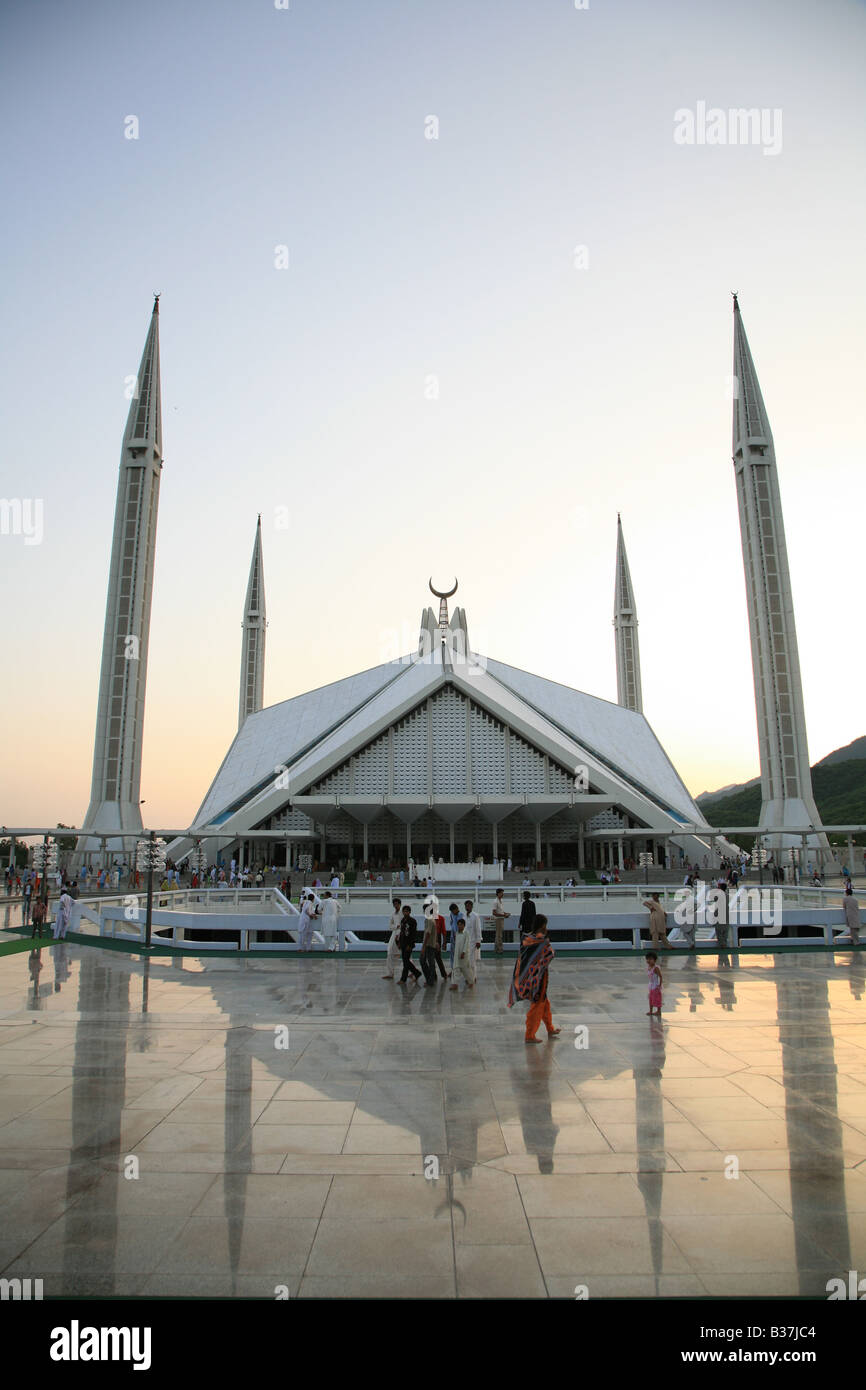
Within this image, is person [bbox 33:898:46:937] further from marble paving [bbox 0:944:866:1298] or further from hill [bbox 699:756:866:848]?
hill [bbox 699:756:866:848]

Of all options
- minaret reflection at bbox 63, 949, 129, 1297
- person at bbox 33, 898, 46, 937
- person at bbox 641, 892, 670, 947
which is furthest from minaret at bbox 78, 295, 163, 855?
minaret reflection at bbox 63, 949, 129, 1297

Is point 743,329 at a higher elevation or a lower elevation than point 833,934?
higher

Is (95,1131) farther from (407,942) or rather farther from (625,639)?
(625,639)

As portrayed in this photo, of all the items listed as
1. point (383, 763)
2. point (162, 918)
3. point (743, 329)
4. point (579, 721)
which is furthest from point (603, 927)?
point (743, 329)

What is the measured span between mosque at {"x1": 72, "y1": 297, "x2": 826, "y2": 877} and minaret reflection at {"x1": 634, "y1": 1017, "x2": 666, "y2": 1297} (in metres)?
18.7

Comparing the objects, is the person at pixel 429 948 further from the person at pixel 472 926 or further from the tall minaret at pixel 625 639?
the tall minaret at pixel 625 639

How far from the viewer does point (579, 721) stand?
38062mm

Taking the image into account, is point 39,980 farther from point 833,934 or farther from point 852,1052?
point 833,934

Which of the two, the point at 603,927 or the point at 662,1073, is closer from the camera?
the point at 662,1073

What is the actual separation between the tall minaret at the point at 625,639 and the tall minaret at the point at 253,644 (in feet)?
79.8

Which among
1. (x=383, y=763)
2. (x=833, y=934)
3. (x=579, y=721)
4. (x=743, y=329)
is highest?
(x=743, y=329)

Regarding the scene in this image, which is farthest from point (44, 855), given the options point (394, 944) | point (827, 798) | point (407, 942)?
point (827, 798)

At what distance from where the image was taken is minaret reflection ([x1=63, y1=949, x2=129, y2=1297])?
2879mm
